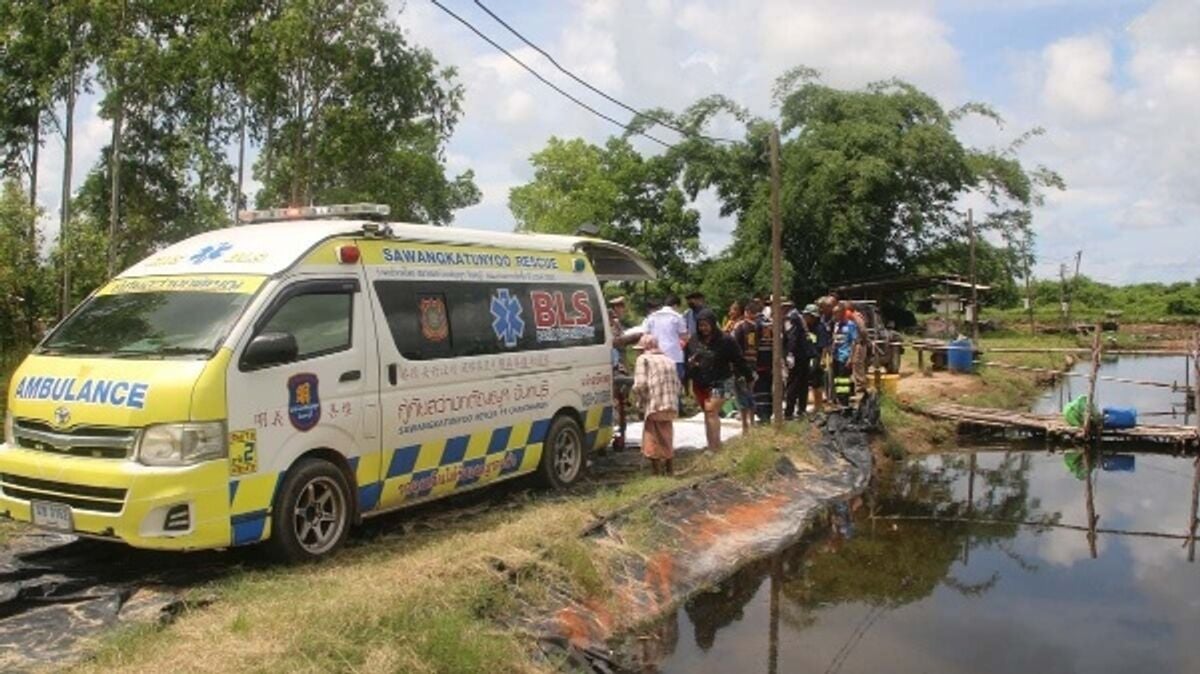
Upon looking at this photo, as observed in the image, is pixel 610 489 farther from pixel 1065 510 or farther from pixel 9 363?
pixel 9 363

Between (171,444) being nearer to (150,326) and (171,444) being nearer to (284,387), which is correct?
(284,387)

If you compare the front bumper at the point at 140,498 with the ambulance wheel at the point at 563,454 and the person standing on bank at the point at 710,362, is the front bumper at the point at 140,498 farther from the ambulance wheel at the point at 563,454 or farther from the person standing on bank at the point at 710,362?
the person standing on bank at the point at 710,362

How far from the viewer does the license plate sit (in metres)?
5.80

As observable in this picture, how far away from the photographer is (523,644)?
5.57 meters

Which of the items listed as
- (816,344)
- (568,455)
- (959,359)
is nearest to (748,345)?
(816,344)

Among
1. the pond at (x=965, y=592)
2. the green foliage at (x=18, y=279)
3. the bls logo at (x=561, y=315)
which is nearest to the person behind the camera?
the pond at (x=965, y=592)

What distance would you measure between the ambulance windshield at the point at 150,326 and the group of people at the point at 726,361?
4.61m

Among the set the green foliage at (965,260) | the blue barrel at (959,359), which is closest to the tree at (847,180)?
the green foliage at (965,260)

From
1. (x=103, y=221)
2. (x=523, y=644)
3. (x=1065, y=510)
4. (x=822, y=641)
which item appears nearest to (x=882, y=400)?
(x=1065, y=510)

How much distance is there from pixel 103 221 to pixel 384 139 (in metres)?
11.0

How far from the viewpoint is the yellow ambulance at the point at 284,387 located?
571 cm

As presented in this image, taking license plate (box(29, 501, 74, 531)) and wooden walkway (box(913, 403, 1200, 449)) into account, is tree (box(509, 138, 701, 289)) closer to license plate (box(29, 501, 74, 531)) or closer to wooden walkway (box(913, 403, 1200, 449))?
wooden walkway (box(913, 403, 1200, 449))

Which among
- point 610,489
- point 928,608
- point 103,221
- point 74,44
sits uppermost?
point 74,44

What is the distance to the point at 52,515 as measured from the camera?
19.2 ft
